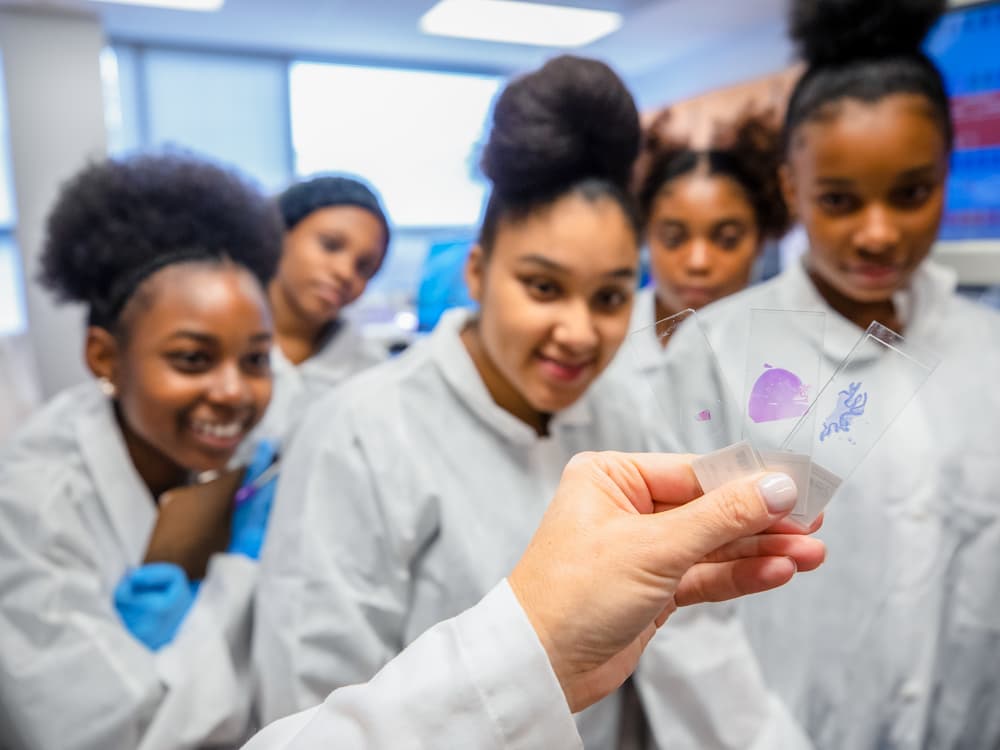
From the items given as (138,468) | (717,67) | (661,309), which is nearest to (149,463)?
(138,468)

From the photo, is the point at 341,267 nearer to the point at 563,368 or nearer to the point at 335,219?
the point at 335,219

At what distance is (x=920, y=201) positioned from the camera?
775 mm

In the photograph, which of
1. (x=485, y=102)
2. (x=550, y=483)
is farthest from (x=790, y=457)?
(x=485, y=102)

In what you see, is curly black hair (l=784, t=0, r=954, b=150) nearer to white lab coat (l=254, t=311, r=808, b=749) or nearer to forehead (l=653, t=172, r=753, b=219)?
forehead (l=653, t=172, r=753, b=219)

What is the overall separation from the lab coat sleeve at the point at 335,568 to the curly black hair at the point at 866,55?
0.68 meters

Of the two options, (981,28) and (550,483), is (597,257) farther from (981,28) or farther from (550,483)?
(981,28)

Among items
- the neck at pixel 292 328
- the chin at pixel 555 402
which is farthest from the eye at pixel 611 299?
the neck at pixel 292 328

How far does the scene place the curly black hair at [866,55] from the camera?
2.72 feet

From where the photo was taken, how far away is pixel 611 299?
77 centimetres

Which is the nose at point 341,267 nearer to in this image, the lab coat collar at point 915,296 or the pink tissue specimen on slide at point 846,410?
the lab coat collar at point 915,296

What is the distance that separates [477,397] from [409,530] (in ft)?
0.58

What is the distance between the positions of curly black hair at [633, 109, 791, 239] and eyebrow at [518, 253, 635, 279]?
0.54 metres

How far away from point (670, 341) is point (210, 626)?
60cm

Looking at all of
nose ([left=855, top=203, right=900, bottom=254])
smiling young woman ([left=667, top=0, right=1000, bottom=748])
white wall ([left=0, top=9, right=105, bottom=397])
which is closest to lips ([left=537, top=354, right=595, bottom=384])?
smiling young woman ([left=667, top=0, right=1000, bottom=748])
